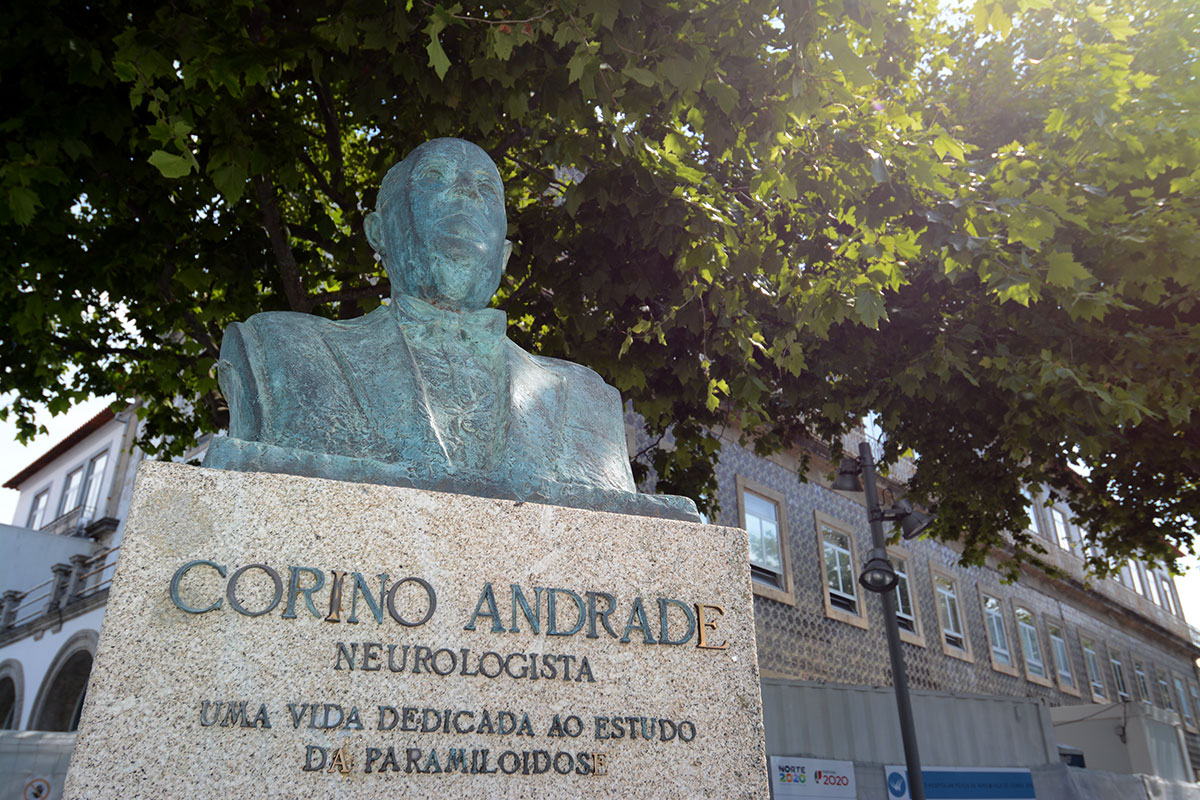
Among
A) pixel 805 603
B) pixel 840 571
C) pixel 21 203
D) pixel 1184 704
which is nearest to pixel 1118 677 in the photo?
pixel 1184 704

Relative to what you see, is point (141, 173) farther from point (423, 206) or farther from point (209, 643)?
point (209, 643)

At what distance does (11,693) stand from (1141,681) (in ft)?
106

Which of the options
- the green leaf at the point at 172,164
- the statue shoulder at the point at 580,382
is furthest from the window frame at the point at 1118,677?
the green leaf at the point at 172,164

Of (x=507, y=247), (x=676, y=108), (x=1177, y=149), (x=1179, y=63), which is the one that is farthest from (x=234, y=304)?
(x=1179, y=63)

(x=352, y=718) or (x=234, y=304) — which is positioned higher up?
(x=234, y=304)

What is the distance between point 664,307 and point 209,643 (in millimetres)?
4550

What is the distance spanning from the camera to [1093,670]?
27172mm

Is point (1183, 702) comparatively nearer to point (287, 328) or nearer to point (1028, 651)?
point (1028, 651)

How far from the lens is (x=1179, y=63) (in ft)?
21.1

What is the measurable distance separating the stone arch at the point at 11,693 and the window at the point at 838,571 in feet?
50.8

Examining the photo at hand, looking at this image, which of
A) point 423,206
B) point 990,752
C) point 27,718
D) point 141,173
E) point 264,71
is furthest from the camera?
point 27,718

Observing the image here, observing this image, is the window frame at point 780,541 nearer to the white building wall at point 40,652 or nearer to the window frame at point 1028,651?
the window frame at point 1028,651

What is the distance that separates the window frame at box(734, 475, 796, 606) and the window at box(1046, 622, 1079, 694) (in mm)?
13930

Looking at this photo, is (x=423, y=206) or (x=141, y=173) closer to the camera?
(x=423, y=206)
